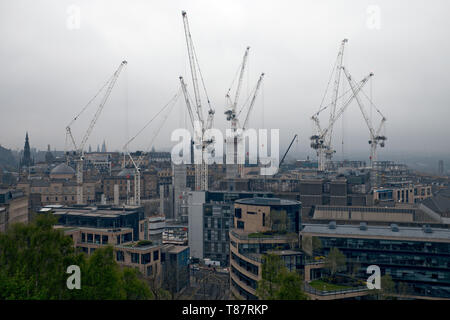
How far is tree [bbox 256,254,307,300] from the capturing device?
1047 centimetres

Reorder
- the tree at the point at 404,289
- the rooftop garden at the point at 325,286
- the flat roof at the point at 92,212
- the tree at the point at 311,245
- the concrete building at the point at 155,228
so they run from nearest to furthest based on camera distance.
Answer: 1. the rooftop garden at the point at 325,286
2. the tree at the point at 404,289
3. the tree at the point at 311,245
4. the flat roof at the point at 92,212
5. the concrete building at the point at 155,228

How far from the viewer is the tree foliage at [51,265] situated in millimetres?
10812

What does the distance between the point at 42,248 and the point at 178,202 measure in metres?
38.0

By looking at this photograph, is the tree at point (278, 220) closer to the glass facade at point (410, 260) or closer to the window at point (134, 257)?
the glass facade at point (410, 260)

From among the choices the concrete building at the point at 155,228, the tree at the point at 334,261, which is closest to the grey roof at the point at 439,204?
the tree at the point at 334,261

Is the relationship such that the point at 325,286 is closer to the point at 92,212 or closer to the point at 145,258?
the point at 145,258

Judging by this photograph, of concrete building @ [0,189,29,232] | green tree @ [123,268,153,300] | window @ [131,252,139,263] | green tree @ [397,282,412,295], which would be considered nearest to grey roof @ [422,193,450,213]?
green tree @ [397,282,412,295]

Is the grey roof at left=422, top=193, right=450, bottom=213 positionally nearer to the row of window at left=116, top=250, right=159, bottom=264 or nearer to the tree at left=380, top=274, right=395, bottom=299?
the tree at left=380, top=274, right=395, bottom=299

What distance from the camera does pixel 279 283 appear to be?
11.4 meters

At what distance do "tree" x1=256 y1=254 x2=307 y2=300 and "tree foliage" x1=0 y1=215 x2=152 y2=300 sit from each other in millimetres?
4566

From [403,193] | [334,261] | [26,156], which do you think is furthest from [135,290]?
[26,156]

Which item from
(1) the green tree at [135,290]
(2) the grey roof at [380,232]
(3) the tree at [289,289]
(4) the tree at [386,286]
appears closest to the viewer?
(3) the tree at [289,289]

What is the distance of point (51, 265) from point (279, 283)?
24.2ft

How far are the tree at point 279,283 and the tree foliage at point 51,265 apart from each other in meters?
4.57
